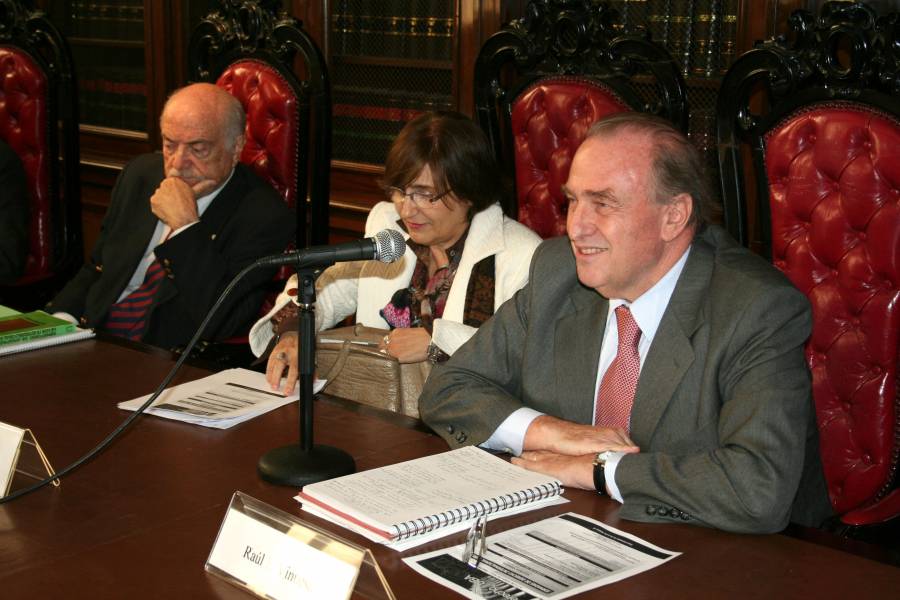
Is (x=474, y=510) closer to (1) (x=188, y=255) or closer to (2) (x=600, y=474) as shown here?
(2) (x=600, y=474)

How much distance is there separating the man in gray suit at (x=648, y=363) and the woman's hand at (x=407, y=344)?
0.35 m

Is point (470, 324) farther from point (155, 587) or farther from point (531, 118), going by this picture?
point (155, 587)

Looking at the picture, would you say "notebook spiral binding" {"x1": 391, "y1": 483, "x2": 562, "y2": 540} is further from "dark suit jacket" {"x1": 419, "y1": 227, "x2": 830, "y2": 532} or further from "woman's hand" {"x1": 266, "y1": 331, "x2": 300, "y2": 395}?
"woman's hand" {"x1": 266, "y1": 331, "x2": 300, "y2": 395}

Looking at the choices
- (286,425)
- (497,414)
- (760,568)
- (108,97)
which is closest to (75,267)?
(108,97)

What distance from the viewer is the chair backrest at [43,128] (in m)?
4.11

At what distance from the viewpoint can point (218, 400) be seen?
2.33 metres

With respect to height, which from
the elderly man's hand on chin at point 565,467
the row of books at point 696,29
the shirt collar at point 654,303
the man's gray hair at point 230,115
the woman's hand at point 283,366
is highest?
the row of books at point 696,29

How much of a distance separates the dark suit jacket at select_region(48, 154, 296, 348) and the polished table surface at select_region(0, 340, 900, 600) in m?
0.87

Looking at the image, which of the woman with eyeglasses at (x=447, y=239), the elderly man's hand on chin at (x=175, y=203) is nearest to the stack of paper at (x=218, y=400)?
the woman with eyeglasses at (x=447, y=239)

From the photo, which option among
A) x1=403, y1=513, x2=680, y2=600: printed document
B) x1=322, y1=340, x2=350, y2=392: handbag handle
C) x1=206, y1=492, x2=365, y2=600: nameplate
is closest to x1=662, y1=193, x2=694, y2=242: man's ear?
x1=403, y1=513, x2=680, y2=600: printed document

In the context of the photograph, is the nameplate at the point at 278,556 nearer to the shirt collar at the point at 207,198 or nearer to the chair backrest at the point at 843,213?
the chair backrest at the point at 843,213

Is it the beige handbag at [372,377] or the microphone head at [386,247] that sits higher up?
the microphone head at [386,247]

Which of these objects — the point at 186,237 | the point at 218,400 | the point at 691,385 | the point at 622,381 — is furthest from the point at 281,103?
the point at 691,385

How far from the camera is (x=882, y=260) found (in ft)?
7.62
